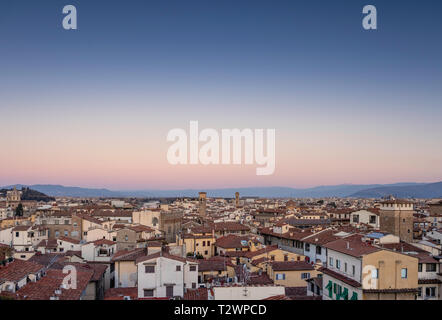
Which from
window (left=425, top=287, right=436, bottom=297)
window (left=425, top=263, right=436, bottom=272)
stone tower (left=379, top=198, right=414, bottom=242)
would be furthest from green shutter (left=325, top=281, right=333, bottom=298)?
stone tower (left=379, top=198, right=414, bottom=242)

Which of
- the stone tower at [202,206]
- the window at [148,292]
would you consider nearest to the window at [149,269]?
the window at [148,292]

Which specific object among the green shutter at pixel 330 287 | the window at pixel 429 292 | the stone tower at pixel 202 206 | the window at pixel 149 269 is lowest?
the stone tower at pixel 202 206

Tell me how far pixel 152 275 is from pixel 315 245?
35.5 feet

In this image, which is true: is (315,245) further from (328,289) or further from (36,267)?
(36,267)

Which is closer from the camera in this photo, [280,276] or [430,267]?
[430,267]

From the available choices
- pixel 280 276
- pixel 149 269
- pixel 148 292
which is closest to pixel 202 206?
pixel 280 276

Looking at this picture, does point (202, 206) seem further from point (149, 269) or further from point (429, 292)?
point (429, 292)

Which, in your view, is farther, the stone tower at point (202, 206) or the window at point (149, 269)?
the stone tower at point (202, 206)

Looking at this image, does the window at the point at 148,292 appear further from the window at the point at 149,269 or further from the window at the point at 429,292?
the window at the point at 429,292

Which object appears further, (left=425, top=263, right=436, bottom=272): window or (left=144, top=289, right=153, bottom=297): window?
(left=144, top=289, right=153, bottom=297): window

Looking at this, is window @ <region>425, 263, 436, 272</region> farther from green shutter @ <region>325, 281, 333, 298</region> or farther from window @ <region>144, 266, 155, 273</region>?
window @ <region>144, 266, 155, 273</region>

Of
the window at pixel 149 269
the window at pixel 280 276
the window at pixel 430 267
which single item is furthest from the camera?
the window at pixel 280 276
